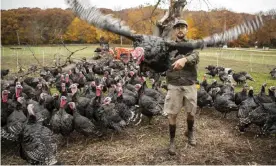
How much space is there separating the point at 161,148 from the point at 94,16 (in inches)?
102

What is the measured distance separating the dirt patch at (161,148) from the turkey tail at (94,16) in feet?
6.98

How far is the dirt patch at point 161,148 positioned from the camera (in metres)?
4.81

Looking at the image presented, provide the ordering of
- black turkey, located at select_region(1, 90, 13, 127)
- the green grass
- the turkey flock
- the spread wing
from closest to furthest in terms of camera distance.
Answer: the spread wing < the turkey flock < black turkey, located at select_region(1, 90, 13, 127) < the green grass

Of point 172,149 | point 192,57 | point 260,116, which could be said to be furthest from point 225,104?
point 192,57

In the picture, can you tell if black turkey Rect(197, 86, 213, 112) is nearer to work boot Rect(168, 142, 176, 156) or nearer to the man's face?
work boot Rect(168, 142, 176, 156)

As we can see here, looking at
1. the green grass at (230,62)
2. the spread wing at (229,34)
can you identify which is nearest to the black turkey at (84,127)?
the spread wing at (229,34)

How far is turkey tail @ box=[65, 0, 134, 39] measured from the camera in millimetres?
4746

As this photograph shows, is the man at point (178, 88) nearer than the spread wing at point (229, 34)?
No

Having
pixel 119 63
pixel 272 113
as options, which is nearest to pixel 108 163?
pixel 272 113

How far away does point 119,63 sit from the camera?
1614cm

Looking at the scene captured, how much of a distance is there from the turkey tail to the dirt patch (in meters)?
2.13

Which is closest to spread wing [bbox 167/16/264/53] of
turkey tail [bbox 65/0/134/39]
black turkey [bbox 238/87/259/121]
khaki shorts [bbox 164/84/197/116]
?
khaki shorts [bbox 164/84/197/116]

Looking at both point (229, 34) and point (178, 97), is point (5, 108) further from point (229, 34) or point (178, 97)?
point (229, 34)

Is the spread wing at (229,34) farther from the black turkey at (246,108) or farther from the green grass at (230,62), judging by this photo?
the green grass at (230,62)
